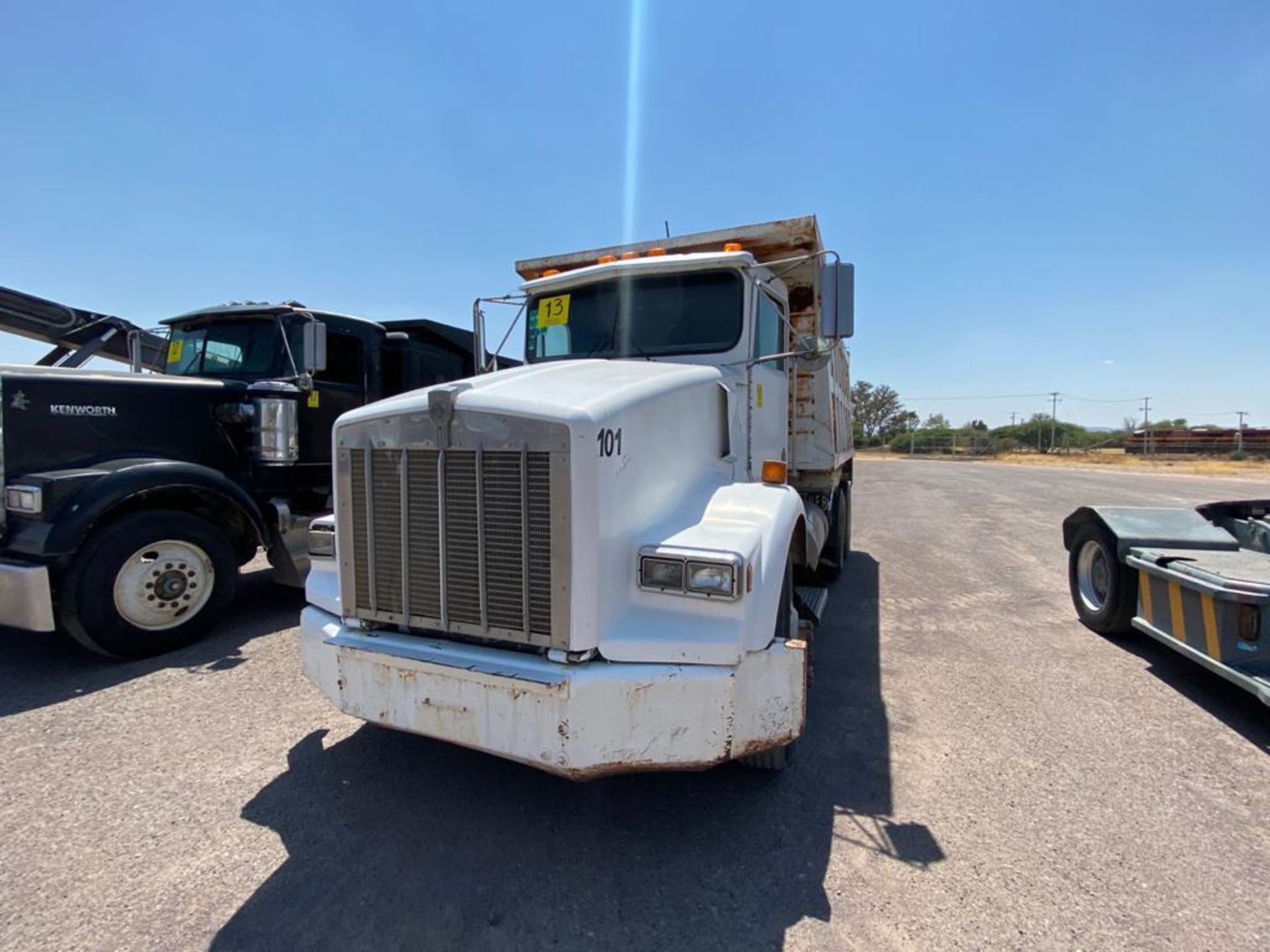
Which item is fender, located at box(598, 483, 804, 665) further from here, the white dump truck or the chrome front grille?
the chrome front grille

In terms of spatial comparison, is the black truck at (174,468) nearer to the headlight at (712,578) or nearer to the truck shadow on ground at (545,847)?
the truck shadow on ground at (545,847)

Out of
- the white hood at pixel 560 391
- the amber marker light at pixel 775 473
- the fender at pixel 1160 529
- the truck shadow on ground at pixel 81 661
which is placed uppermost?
the white hood at pixel 560 391

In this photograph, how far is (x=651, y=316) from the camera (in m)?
4.01

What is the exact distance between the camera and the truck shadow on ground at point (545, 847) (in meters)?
2.08

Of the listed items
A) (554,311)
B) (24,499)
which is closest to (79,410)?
(24,499)

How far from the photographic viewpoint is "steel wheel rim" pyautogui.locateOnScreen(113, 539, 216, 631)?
432 cm

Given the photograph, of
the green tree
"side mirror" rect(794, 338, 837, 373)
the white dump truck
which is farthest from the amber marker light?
the green tree

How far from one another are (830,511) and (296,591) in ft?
17.6

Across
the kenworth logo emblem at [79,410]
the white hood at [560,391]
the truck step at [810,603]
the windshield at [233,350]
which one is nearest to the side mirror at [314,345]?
the windshield at [233,350]

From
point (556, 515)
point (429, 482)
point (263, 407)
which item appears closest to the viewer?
point (556, 515)

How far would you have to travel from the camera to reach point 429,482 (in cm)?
248

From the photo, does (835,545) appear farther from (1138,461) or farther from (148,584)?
(1138,461)

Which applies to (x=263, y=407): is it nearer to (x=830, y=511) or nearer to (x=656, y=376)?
(x=656, y=376)

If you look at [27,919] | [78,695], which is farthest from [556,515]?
[78,695]
